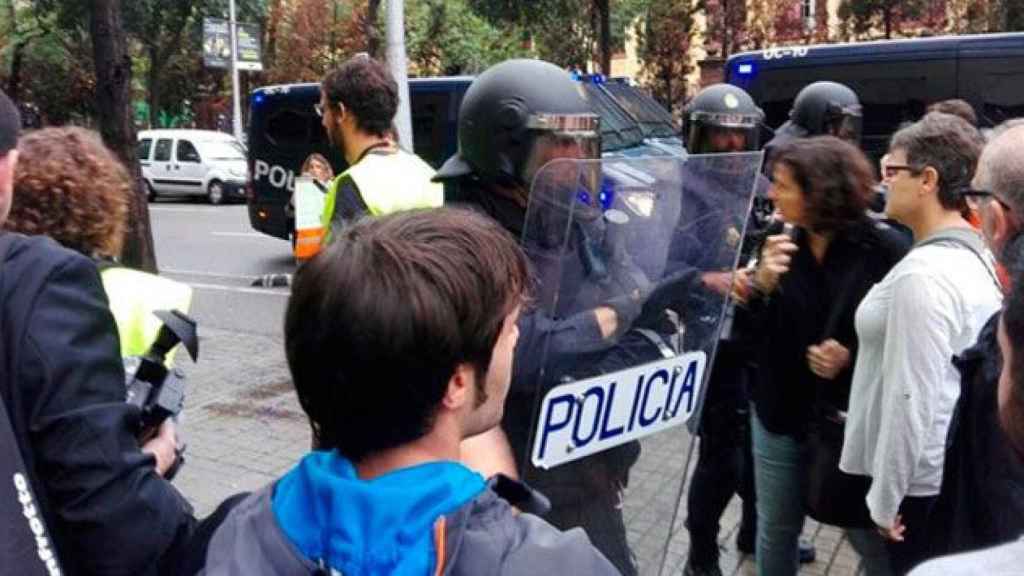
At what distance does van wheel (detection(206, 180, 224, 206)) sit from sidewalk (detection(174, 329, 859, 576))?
1443 centimetres

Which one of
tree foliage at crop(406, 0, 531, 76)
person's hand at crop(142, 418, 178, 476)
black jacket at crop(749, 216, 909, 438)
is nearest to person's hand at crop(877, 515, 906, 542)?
black jacket at crop(749, 216, 909, 438)

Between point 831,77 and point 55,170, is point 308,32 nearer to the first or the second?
point 831,77

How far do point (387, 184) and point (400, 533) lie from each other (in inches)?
78.7

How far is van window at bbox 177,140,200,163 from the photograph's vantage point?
23.0 meters

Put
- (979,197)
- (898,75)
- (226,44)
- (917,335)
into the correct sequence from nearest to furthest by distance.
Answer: (979,197) → (917,335) → (898,75) → (226,44)

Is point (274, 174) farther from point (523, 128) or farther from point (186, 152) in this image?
point (523, 128)

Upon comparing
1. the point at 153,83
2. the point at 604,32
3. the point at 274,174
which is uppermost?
the point at 604,32

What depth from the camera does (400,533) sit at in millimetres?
1137

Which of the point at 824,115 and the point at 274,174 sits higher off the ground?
the point at 824,115

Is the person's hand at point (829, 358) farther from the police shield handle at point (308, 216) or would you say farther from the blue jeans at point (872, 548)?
the police shield handle at point (308, 216)

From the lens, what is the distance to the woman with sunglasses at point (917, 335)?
8.05ft

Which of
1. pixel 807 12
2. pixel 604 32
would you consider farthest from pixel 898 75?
pixel 807 12

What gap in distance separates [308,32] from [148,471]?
33.3 m

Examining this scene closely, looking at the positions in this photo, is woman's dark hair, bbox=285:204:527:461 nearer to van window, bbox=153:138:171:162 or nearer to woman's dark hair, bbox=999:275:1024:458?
woman's dark hair, bbox=999:275:1024:458
